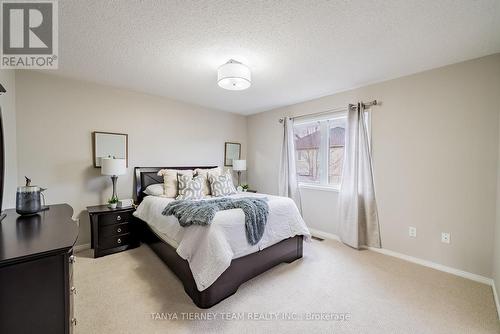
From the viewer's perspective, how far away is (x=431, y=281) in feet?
7.27

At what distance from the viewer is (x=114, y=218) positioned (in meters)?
2.85

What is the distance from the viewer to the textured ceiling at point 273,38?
5.01 feet

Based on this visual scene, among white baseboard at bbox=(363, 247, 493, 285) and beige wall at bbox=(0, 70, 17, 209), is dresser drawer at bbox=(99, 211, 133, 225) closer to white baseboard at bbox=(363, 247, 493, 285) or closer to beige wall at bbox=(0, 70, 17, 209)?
beige wall at bbox=(0, 70, 17, 209)

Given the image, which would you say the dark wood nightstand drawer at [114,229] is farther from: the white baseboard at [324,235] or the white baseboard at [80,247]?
the white baseboard at [324,235]

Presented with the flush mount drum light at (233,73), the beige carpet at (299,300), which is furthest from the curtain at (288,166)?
the flush mount drum light at (233,73)

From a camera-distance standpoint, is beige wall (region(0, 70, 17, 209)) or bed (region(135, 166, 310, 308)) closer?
bed (region(135, 166, 310, 308))

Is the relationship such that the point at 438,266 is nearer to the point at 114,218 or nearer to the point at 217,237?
the point at 217,237

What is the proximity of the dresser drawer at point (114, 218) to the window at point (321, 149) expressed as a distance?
296cm

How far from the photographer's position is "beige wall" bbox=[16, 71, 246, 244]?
2604 millimetres

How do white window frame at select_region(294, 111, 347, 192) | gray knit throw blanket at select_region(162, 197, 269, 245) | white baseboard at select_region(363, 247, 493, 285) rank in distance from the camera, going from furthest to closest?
white window frame at select_region(294, 111, 347, 192) < white baseboard at select_region(363, 247, 493, 285) < gray knit throw blanket at select_region(162, 197, 269, 245)

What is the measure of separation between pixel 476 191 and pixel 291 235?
205 centimetres

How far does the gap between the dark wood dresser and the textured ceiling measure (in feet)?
5.32

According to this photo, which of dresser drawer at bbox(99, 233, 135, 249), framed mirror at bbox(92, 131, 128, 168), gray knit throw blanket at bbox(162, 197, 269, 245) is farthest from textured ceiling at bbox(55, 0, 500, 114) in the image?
dresser drawer at bbox(99, 233, 135, 249)

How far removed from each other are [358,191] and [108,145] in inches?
149
